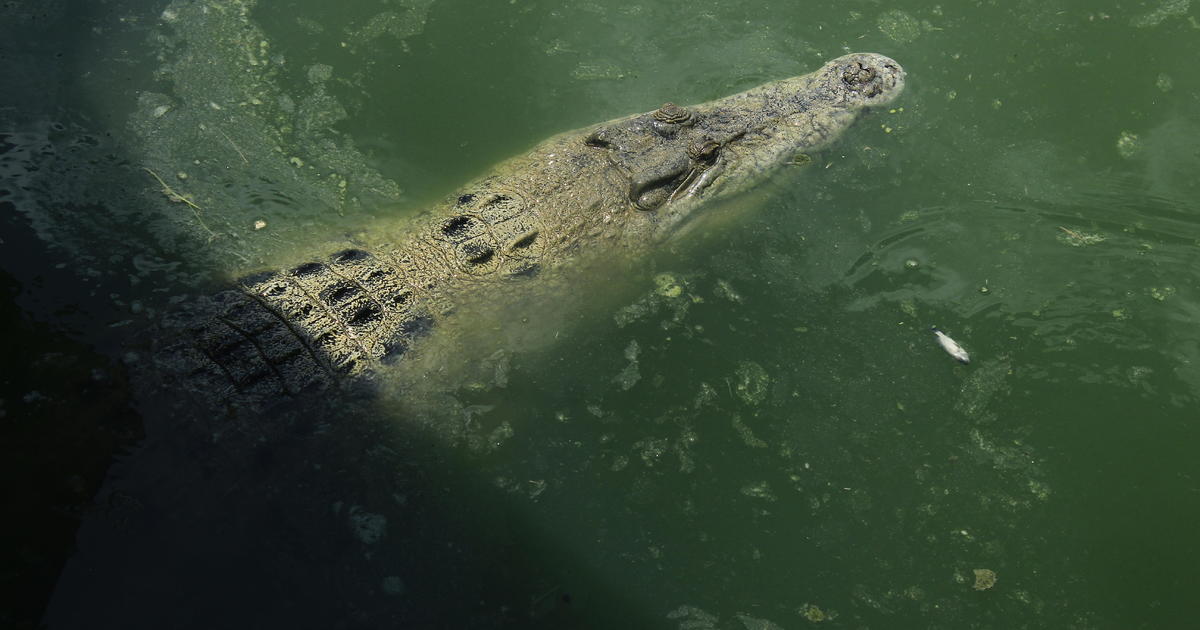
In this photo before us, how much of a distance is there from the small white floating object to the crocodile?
1479 mm

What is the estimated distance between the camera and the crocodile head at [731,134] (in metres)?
4.43

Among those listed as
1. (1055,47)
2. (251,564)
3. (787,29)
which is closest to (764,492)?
(251,564)

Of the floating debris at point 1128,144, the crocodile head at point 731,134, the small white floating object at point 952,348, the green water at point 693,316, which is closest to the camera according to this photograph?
the green water at point 693,316

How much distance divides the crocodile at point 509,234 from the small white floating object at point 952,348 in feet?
4.85

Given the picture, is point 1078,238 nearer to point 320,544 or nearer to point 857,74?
point 857,74

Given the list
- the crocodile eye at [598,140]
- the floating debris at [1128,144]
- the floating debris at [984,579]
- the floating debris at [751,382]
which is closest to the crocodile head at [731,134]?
the crocodile eye at [598,140]

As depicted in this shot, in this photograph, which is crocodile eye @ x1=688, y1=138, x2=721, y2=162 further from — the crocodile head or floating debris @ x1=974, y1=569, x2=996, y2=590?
floating debris @ x1=974, y1=569, x2=996, y2=590

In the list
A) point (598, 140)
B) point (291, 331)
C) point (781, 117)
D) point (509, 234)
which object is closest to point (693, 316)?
point (509, 234)

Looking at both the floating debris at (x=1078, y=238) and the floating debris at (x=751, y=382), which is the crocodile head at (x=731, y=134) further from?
the floating debris at (x=1078, y=238)

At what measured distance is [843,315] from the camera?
13.6 feet

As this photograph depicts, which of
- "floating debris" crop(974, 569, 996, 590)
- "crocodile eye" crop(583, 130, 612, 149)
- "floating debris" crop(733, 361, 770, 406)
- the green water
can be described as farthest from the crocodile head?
"floating debris" crop(974, 569, 996, 590)

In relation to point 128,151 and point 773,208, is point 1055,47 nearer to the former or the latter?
point 773,208

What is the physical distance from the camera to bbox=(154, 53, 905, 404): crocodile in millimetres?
3271

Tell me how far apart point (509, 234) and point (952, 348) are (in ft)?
8.00
